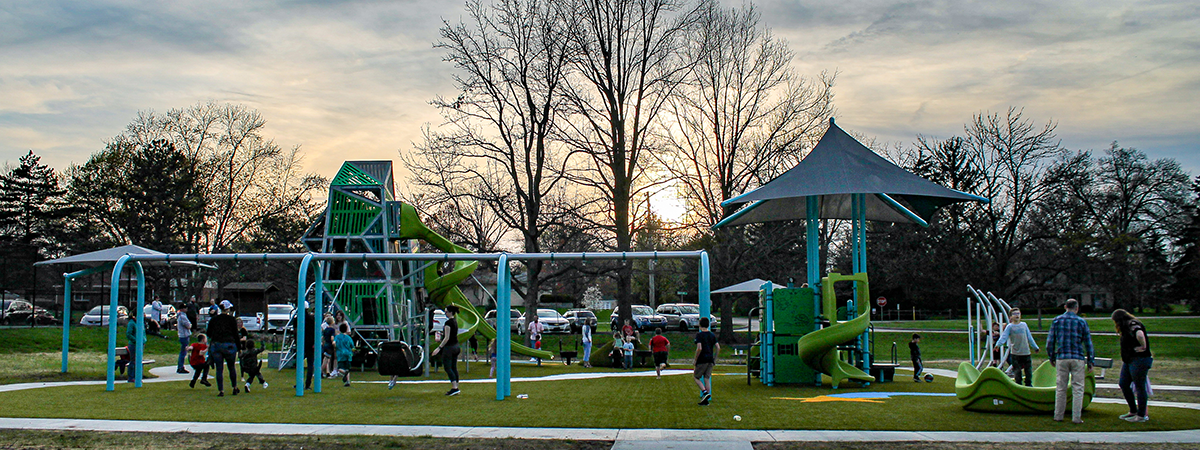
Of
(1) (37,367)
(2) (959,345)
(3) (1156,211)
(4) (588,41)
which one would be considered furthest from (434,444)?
(3) (1156,211)

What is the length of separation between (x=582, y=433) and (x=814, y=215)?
991cm

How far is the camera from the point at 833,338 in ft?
48.8

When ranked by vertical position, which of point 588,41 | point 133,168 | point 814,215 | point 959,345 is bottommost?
point 959,345

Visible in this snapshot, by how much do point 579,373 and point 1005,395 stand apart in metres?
11.1

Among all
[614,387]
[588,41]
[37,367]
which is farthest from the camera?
[588,41]

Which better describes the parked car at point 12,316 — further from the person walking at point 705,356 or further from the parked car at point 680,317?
the person walking at point 705,356

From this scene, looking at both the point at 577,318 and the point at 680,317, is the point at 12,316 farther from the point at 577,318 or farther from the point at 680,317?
the point at 680,317

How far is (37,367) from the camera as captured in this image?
19.3m

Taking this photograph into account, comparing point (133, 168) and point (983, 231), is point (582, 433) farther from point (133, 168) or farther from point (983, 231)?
point (133, 168)

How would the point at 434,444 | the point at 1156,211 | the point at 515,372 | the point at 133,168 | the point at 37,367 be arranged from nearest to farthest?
the point at 434,444 → the point at 37,367 → the point at 515,372 → the point at 133,168 → the point at 1156,211

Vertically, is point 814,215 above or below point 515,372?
above

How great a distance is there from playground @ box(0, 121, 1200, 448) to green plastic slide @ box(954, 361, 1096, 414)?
0.08ft

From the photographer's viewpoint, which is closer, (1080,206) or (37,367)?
(37,367)

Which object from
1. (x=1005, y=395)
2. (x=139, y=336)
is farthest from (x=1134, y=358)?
(x=139, y=336)
